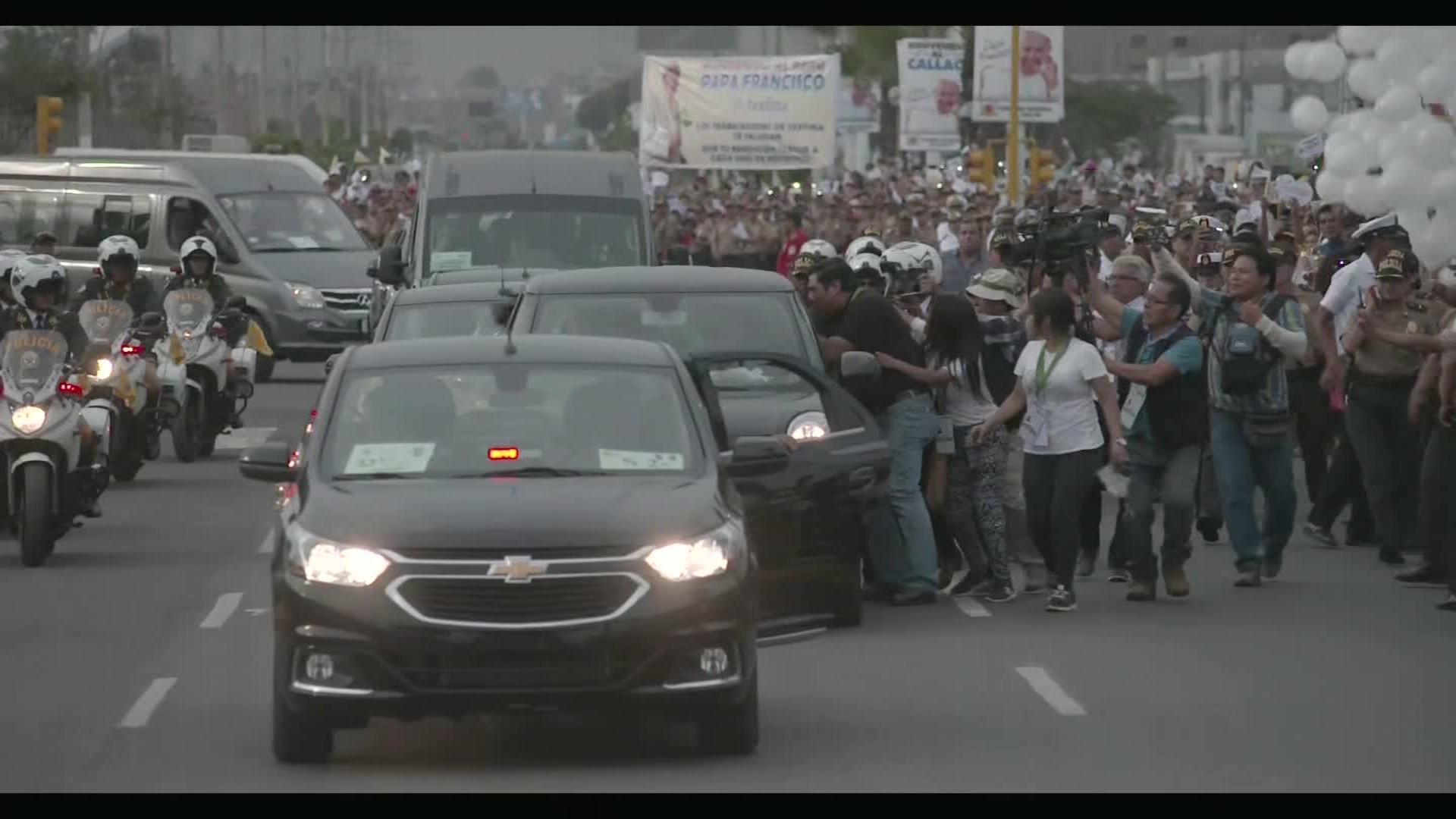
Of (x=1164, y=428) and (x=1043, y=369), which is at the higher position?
(x=1043, y=369)

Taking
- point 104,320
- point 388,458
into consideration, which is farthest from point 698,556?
point 104,320

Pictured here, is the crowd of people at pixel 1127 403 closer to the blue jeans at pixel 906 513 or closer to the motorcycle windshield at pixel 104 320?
the blue jeans at pixel 906 513

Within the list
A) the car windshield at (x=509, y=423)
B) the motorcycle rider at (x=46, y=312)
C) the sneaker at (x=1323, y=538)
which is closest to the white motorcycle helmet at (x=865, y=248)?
the sneaker at (x=1323, y=538)

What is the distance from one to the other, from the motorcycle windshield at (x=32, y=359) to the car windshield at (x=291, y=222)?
14336mm

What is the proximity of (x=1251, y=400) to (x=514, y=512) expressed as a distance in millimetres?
6745

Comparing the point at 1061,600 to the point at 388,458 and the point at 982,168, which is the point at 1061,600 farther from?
the point at 982,168

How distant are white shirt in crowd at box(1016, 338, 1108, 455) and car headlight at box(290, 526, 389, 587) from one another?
5.43 m

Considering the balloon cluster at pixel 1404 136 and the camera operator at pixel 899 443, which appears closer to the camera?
the balloon cluster at pixel 1404 136

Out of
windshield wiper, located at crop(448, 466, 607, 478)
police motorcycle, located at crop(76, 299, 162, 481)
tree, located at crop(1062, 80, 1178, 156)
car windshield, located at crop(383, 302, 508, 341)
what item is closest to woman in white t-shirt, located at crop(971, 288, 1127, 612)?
car windshield, located at crop(383, 302, 508, 341)

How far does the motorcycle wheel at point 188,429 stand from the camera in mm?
22688

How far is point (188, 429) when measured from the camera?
22891mm

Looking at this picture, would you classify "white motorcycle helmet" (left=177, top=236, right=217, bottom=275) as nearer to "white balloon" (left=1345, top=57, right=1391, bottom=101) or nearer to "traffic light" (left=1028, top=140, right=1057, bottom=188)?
"white balloon" (left=1345, top=57, right=1391, bottom=101)

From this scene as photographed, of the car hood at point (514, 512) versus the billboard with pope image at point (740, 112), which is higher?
the billboard with pope image at point (740, 112)
